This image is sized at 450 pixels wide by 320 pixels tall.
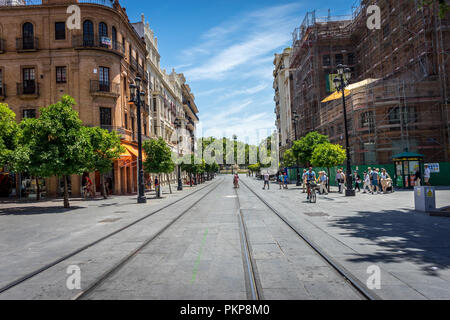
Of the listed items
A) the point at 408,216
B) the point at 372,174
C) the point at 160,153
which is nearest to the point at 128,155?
the point at 160,153

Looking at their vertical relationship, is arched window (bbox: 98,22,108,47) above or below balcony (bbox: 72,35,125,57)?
above

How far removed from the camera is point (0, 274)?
6.10 meters

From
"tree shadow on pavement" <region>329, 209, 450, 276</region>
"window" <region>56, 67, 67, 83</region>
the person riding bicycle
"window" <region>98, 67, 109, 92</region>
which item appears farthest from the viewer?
"window" <region>98, 67, 109, 92</region>

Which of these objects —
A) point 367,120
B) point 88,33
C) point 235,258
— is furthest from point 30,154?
point 367,120

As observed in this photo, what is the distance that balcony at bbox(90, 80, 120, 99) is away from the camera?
2878cm

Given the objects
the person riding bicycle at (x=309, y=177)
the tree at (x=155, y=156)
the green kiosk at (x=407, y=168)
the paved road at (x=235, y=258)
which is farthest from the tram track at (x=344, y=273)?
the tree at (x=155, y=156)

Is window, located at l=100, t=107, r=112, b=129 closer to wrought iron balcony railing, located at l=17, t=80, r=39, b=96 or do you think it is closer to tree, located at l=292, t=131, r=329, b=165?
wrought iron balcony railing, located at l=17, t=80, r=39, b=96

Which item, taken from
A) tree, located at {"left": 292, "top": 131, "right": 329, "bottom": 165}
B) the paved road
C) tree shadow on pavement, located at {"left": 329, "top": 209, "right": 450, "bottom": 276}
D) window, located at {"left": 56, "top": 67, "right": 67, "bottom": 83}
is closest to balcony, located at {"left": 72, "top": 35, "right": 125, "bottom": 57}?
window, located at {"left": 56, "top": 67, "right": 67, "bottom": 83}

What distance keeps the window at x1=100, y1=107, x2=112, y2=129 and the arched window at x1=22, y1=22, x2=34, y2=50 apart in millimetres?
8263

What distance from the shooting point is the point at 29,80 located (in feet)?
96.0

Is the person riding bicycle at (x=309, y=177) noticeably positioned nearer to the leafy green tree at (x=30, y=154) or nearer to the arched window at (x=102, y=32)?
the leafy green tree at (x=30, y=154)

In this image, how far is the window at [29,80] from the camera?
1137 inches

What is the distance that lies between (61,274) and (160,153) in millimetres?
21169
